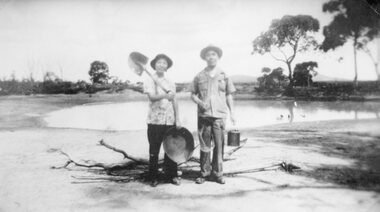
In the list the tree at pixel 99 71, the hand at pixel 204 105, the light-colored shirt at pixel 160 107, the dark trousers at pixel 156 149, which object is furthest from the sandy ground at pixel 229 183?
the tree at pixel 99 71

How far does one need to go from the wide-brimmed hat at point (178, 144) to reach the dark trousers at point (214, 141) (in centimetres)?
16

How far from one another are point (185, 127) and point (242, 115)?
266 inches

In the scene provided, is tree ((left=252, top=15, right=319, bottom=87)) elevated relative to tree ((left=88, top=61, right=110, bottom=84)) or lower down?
elevated

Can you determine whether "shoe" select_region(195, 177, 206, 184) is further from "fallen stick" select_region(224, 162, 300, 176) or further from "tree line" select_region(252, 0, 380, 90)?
"tree line" select_region(252, 0, 380, 90)

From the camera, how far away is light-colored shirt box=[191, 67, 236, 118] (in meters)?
3.79

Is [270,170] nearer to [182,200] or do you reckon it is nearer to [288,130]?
[182,200]

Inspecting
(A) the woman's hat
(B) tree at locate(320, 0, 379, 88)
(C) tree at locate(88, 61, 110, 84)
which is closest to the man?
(A) the woman's hat

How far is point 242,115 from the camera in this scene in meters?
11.0

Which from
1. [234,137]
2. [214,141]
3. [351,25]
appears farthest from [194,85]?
[351,25]

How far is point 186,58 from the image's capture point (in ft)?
17.7

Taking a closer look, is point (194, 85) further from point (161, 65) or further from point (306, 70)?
point (306, 70)

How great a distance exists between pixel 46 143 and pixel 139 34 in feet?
9.49

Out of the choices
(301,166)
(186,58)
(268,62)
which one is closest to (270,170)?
(301,166)

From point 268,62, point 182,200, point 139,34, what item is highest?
point 139,34
